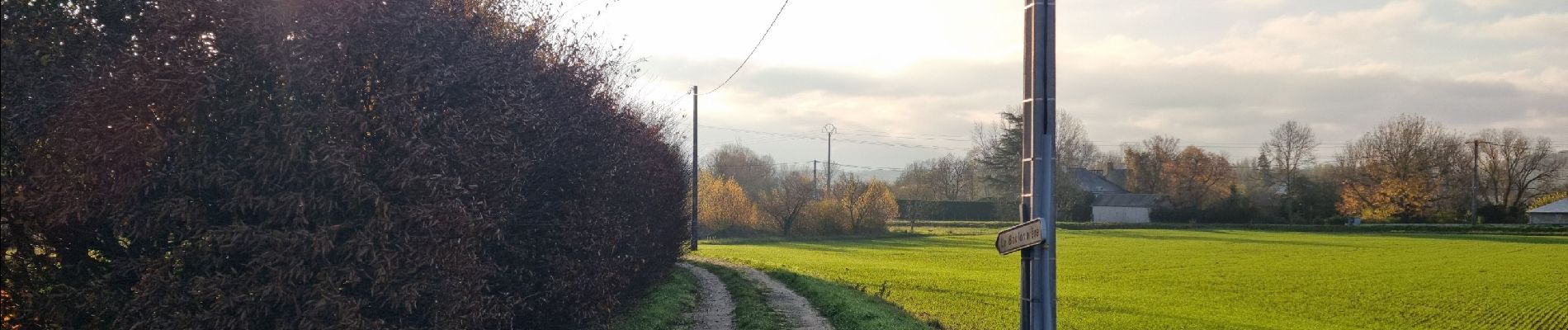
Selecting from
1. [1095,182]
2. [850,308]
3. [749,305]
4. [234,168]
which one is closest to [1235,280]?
[850,308]

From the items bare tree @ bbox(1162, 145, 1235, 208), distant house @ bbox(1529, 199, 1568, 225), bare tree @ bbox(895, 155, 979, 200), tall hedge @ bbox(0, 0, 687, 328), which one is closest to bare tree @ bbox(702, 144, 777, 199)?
bare tree @ bbox(895, 155, 979, 200)

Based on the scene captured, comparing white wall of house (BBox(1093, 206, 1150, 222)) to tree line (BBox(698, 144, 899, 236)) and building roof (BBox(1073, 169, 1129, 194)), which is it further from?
tree line (BBox(698, 144, 899, 236))

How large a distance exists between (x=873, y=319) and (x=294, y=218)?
1073 cm

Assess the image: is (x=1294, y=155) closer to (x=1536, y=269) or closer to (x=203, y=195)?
(x=1536, y=269)

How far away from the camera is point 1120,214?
102562 mm

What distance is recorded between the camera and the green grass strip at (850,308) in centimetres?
1614

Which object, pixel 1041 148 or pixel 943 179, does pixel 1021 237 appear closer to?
pixel 1041 148

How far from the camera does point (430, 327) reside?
8312mm

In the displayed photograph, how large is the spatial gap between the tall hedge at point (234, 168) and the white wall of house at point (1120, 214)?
322ft

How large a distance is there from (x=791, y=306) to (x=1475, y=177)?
257 feet

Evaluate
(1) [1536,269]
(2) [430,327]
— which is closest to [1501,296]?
(1) [1536,269]

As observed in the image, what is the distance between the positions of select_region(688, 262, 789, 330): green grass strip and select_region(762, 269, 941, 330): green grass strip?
0.88 meters

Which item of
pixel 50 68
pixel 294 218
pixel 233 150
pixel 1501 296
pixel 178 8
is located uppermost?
pixel 178 8

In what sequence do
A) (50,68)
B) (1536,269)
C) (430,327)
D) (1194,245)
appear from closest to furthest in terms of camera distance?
(50,68) < (430,327) < (1536,269) < (1194,245)
